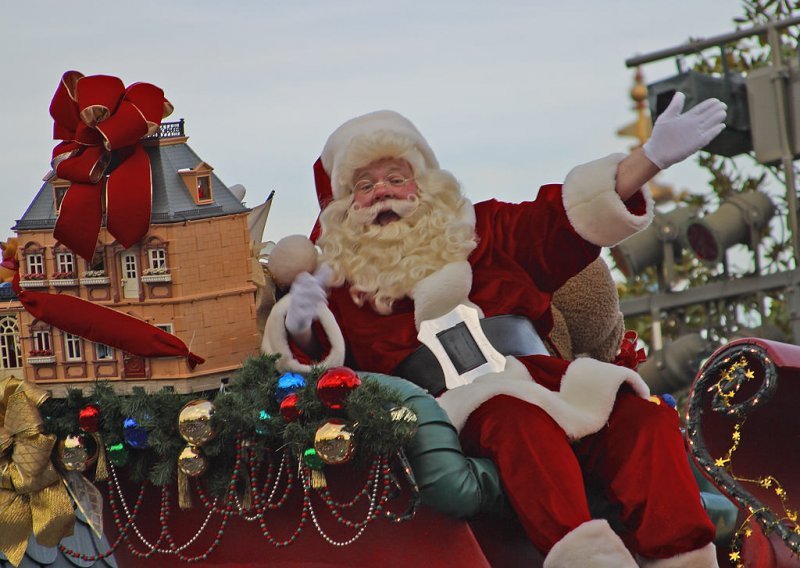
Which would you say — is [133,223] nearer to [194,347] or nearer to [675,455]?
[194,347]

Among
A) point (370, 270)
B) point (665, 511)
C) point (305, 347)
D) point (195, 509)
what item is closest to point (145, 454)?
point (195, 509)

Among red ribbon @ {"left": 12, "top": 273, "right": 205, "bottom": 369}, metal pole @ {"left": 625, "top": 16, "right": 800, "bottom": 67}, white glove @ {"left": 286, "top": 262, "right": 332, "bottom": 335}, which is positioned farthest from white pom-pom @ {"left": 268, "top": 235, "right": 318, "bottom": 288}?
metal pole @ {"left": 625, "top": 16, "right": 800, "bottom": 67}

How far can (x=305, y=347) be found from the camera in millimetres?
4344

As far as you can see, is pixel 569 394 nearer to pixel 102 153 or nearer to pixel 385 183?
pixel 385 183

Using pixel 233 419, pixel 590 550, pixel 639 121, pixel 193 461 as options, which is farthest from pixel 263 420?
pixel 639 121

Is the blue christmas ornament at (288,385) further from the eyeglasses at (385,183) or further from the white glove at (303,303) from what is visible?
the eyeglasses at (385,183)

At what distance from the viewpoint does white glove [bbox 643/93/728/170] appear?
4039mm

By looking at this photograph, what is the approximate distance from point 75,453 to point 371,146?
3.97ft

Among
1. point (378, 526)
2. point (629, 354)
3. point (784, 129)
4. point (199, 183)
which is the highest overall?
point (784, 129)

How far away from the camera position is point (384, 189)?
176 inches

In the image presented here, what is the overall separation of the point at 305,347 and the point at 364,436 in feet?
2.33

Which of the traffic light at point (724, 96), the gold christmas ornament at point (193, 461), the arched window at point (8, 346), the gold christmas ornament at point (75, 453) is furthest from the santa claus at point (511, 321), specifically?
the traffic light at point (724, 96)

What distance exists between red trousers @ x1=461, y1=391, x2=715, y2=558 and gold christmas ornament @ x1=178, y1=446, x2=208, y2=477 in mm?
662

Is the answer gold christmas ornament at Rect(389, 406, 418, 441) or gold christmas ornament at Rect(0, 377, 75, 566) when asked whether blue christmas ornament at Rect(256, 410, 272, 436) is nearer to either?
gold christmas ornament at Rect(389, 406, 418, 441)
